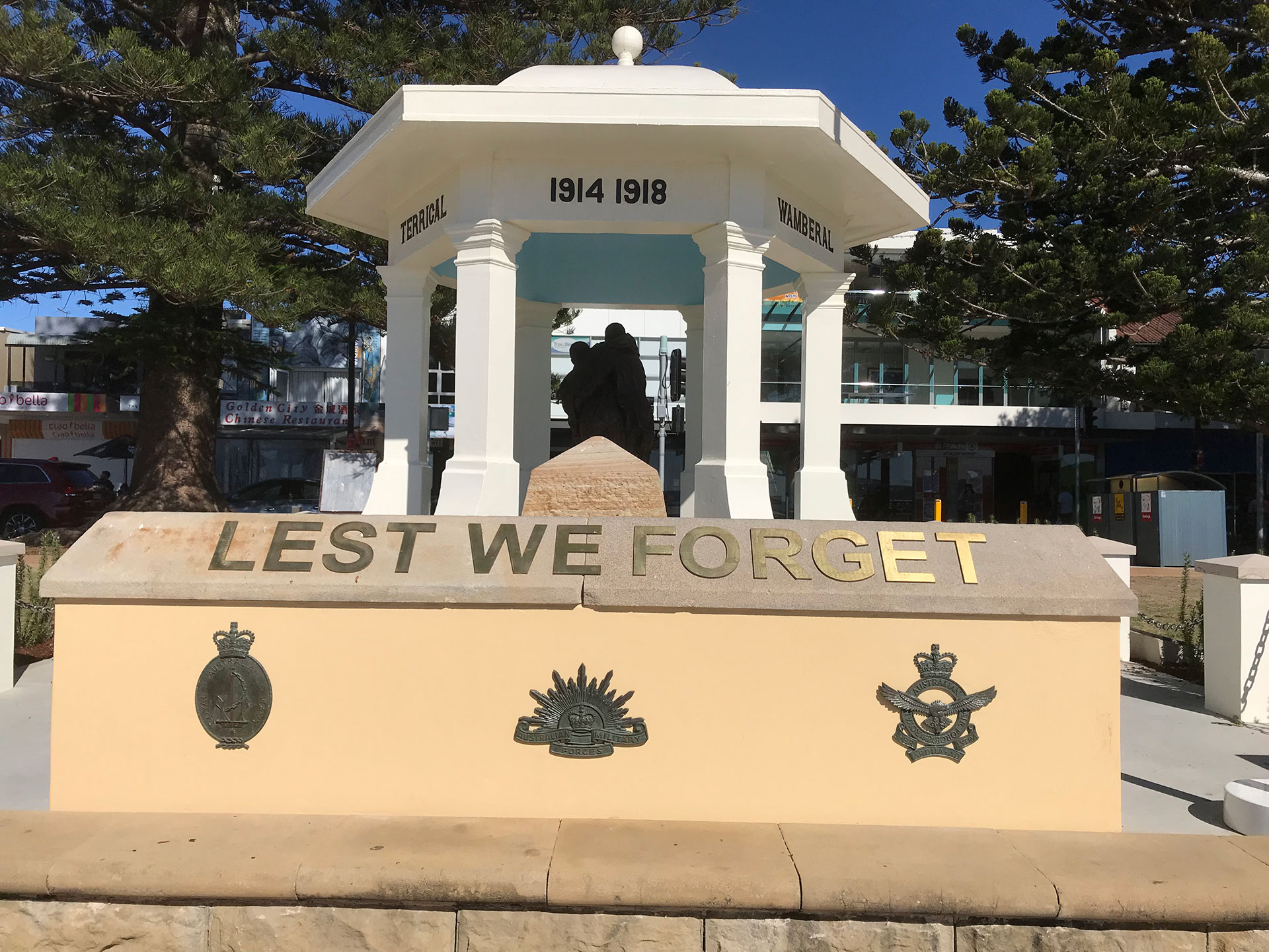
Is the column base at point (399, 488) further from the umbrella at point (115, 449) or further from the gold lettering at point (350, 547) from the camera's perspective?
the umbrella at point (115, 449)

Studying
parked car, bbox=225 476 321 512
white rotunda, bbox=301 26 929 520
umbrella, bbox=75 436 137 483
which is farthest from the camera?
umbrella, bbox=75 436 137 483

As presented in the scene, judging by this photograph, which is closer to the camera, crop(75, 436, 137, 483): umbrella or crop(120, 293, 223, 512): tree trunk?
crop(120, 293, 223, 512): tree trunk

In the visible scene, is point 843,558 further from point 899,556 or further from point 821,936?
point 821,936

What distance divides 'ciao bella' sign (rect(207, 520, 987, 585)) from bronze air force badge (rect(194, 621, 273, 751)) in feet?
1.39

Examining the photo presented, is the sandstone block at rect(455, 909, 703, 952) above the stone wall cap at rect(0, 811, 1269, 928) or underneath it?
underneath

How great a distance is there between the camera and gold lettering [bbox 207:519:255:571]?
4.16 metres

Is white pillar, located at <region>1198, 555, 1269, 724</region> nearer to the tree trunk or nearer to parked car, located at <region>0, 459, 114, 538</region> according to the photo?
the tree trunk

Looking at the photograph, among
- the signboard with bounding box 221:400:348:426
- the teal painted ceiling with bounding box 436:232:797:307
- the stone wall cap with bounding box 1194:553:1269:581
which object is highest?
the signboard with bounding box 221:400:348:426

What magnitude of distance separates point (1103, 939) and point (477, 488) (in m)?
4.07

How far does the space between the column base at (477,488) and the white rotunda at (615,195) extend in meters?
0.01

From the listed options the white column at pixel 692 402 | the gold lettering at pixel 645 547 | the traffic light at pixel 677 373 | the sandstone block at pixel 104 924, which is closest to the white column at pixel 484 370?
the gold lettering at pixel 645 547

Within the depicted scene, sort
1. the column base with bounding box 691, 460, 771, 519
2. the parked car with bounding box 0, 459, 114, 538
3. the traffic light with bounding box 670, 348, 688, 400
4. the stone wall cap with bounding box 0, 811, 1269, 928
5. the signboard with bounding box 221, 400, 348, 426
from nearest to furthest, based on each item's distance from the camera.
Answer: the stone wall cap with bounding box 0, 811, 1269, 928 < the column base with bounding box 691, 460, 771, 519 < the traffic light with bounding box 670, 348, 688, 400 < the parked car with bounding box 0, 459, 114, 538 < the signboard with bounding box 221, 400, 348, 426

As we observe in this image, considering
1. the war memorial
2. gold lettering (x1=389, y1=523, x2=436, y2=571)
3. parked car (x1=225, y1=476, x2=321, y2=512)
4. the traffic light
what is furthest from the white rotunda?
parked car (x1=225, y1=476, x2=321, y2=512)

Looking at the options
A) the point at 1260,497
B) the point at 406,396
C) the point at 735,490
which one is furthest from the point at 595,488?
the point at 1260,497
